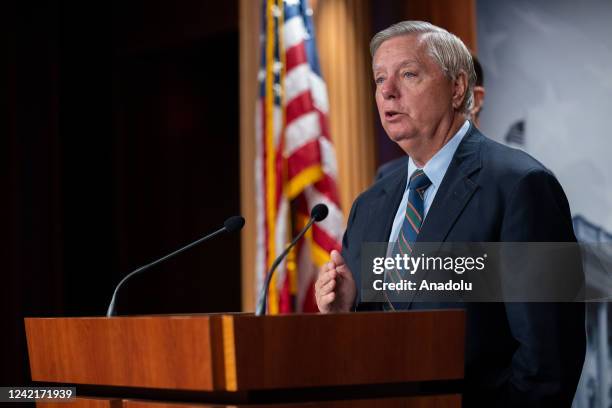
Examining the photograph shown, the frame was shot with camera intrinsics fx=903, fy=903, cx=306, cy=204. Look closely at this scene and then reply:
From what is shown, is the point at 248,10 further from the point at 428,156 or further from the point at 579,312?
the point at 579,312

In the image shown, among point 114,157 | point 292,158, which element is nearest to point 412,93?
point 292,158

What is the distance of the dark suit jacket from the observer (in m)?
1.92

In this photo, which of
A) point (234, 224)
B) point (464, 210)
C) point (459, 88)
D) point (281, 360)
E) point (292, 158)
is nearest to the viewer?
point (281, 360)

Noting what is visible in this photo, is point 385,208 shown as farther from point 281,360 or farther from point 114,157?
point 114,157

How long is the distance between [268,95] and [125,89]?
292cm

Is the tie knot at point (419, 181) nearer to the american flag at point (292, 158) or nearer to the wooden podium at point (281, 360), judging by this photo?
the wooden podium at point (281, 360)

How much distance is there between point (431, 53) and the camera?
2.30 metres

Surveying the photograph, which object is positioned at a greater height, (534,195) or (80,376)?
(534,195)

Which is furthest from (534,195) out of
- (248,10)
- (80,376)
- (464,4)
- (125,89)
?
(125,89)

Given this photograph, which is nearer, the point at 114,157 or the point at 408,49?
the point at 408,49

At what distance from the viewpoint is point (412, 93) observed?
2.31 m

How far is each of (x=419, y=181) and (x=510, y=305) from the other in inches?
17.7

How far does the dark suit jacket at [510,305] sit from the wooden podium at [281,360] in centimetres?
20

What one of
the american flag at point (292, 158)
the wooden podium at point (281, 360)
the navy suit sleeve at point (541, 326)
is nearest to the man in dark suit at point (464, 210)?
the navy suit sleeve at point (541, 326)
